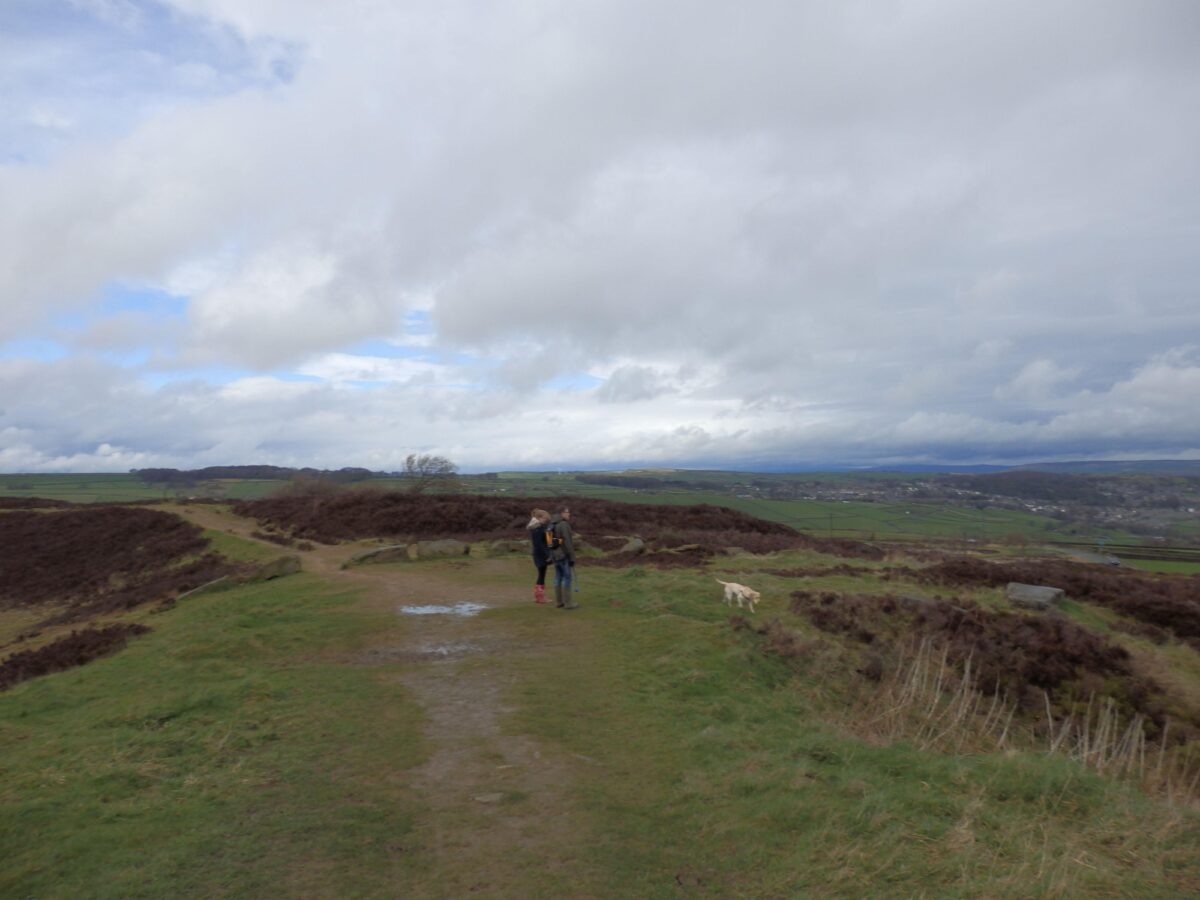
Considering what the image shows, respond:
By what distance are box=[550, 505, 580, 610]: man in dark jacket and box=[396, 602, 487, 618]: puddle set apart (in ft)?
6.37

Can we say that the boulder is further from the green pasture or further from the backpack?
the green pasture

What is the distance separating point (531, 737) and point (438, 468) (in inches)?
1626

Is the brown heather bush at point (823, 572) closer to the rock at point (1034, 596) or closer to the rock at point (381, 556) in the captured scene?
the rock at point (1034, 596)

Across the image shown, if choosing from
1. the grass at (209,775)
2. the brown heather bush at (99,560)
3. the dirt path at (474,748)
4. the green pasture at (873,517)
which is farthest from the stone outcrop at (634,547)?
the green pasture at (873,517)

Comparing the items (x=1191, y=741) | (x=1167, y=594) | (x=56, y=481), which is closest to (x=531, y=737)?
(x=1191, y=741)

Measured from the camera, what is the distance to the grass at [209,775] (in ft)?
20.2

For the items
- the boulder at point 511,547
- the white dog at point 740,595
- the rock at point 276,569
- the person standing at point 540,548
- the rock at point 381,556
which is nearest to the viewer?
the white dog at point 740,595

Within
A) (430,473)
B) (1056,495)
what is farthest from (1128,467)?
(430,473)

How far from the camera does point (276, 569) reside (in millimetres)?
21734

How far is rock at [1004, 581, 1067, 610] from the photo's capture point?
58.7ft

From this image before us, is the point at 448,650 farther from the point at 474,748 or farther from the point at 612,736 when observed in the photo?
the point at 612,736

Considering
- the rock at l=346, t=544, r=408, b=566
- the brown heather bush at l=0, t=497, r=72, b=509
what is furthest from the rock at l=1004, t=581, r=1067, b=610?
the brown heather bush at l=0, t=497, r=72, b=509

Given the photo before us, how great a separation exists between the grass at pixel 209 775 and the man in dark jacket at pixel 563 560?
5.07m

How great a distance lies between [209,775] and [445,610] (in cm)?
880
